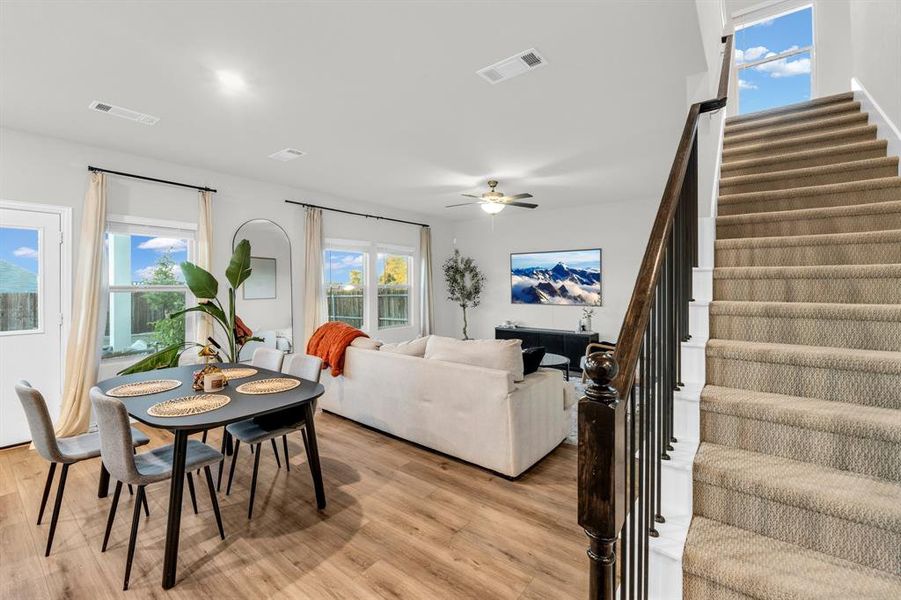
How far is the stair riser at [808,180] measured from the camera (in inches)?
97.5

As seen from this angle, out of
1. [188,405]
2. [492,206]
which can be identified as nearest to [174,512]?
[188,405]

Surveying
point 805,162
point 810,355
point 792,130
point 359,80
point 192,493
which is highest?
point 359,80

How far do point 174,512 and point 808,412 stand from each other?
2.61 meters

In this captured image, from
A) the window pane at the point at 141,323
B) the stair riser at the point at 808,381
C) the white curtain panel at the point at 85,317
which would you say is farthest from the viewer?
the window pane at the point at 141,323

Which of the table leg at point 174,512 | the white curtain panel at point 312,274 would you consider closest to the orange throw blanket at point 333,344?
the white curtain panel at point 312,274

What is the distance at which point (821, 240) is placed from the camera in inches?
79.8

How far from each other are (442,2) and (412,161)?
253 cm

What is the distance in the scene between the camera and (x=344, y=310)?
6465 mm

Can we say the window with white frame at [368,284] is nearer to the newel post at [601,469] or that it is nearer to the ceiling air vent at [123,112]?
the ceiling air vent at [123,112]

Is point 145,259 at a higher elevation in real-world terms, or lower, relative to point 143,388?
higher

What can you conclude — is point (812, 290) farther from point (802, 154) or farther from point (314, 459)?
point (314, 459)

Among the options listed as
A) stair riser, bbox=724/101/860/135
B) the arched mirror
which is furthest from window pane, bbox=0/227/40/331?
stair riser, bbox=724/101/860/135

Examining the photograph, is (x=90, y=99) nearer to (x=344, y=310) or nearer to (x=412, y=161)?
(x=412, y=161)

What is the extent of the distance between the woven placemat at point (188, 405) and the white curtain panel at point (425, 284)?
5208 mm
